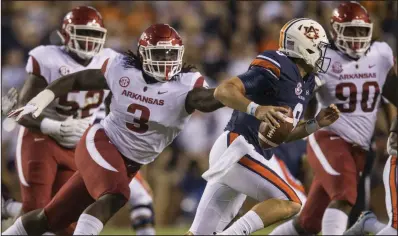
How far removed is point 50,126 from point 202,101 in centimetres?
128

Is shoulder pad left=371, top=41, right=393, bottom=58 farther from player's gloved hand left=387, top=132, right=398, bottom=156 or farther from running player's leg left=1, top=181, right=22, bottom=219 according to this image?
running player's leg left=1, top=181, right=22, bottom=219

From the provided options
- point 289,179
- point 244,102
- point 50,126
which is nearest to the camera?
point 244,102

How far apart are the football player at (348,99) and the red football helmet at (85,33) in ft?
5.19

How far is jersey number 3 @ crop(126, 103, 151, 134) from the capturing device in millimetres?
5383

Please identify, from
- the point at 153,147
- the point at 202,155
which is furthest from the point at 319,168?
the point at 202,155

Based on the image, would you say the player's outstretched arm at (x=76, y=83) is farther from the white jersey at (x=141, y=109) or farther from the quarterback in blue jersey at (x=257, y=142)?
the quarterback in blue jersey at (x=257, y=142)

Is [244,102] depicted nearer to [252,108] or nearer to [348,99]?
[252,108]

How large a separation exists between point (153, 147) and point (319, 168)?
1.34m

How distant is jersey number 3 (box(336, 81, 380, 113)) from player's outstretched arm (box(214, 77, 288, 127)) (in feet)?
5.53

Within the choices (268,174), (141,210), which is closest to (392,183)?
(268,174)

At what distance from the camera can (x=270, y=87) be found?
4.86m

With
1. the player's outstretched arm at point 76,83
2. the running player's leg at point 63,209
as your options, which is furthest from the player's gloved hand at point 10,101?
the running player's leg at point 63,209

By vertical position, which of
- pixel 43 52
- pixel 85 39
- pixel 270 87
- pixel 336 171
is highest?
pixel 270 87

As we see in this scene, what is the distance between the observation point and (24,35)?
→ 32.0 feet
